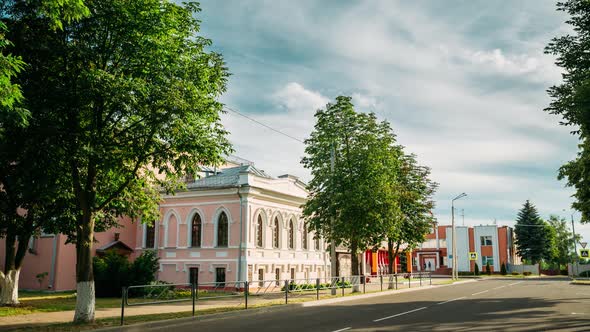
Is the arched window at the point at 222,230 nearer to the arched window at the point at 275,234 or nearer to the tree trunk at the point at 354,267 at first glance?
the arched window at the point at 275,234

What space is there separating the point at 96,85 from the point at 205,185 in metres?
20.7

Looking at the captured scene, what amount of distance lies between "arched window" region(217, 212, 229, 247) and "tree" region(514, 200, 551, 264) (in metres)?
54.3

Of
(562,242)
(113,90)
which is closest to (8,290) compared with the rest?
(113,90)

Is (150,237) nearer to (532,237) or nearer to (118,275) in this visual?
(118,275)

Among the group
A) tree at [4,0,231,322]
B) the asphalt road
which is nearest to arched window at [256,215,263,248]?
the asphalt road

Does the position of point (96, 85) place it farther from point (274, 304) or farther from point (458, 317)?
point (458, 317)

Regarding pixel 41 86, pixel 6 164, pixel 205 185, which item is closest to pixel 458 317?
pixel 41 86

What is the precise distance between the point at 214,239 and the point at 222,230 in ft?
2.57

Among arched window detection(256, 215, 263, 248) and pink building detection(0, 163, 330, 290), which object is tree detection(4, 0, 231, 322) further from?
arched window detection(256, 215, 263, 248)

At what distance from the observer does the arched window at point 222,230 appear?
32.5 metres

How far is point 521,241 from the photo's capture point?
7306 centimetres

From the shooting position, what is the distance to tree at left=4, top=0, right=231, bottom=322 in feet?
47.0

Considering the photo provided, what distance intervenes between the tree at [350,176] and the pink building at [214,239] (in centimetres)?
452

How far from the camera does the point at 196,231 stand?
33906mm
